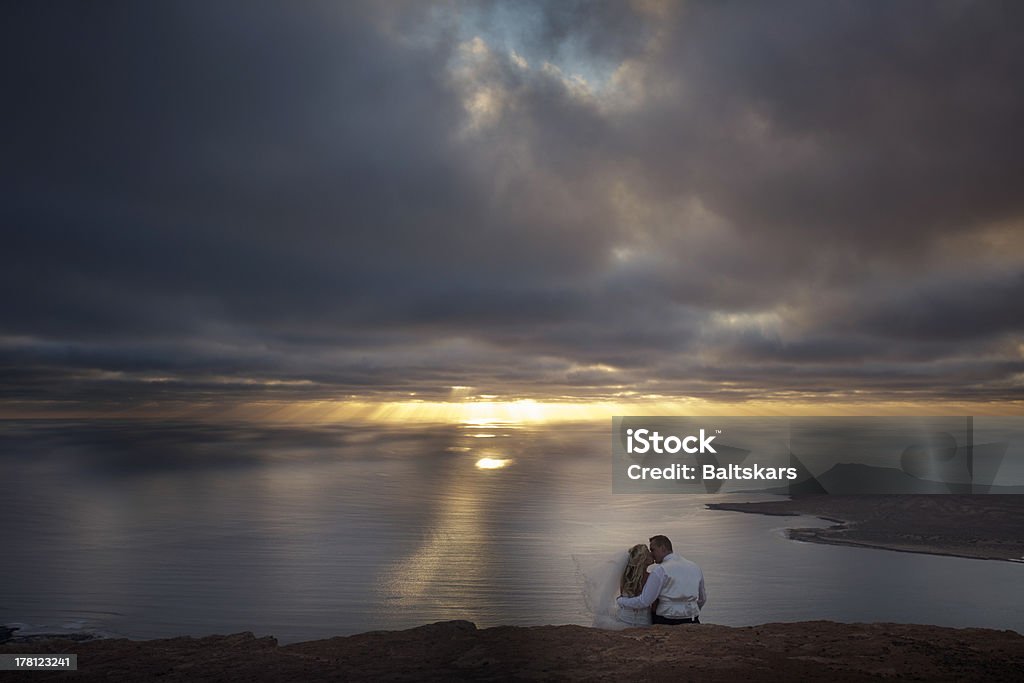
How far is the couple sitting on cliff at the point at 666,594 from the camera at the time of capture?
12625 mm

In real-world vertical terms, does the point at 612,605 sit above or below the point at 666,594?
below

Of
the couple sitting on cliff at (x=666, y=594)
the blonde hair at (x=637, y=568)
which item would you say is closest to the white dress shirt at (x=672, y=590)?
the couple sitting on cliff at (x=666, y=594)

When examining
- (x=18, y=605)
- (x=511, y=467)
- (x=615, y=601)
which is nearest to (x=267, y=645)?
(x=615, y=601)

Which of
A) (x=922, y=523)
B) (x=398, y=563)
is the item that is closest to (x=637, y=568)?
(x=398, y=563)

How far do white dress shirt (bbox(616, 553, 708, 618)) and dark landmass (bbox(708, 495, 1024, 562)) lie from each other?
29.2m

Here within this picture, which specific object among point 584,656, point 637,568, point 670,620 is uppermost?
point 637,568

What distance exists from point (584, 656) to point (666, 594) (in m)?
2.81

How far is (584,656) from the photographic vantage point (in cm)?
1073

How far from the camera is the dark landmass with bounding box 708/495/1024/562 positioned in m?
36.2

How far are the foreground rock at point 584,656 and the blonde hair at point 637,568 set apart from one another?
1.58m

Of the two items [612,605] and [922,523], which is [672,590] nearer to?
[612,605]

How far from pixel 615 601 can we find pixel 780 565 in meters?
22.1

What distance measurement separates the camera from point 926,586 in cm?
2795

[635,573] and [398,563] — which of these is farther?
[398,563]
